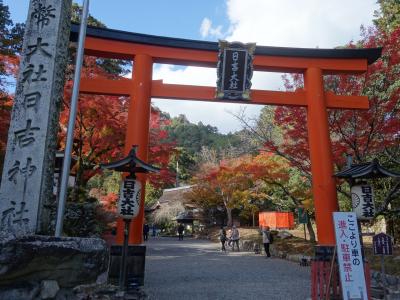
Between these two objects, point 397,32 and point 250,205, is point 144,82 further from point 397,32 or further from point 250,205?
point 250,205

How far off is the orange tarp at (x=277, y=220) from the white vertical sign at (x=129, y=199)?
20.7 m

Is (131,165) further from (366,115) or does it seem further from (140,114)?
(366,115)

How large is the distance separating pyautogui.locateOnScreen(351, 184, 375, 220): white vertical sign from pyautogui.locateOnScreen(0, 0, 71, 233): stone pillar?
5687mm

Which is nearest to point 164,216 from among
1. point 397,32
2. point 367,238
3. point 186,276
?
point 367,238

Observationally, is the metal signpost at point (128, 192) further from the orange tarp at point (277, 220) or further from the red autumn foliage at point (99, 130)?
the orange tarp at point (277, 220)

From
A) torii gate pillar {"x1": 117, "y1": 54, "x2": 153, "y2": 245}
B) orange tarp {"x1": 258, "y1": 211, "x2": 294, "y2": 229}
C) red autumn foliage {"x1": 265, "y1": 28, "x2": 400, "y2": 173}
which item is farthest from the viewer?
orange tarp {"x1": 258, "y1": 211, "x2": 294, "y2": 229}

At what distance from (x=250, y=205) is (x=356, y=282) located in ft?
68.4

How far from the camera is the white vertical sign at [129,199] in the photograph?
673cm

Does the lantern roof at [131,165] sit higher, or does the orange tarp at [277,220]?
the lantern roof at [131,165]

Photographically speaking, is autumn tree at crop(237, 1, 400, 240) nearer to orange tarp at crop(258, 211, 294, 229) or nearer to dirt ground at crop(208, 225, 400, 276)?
dirt ground at crop(208, 225, 400, 276)

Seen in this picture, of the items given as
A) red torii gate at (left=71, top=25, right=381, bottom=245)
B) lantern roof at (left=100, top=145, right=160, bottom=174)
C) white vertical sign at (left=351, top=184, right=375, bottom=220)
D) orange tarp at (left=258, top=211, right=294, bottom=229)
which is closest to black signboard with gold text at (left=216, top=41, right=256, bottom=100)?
red torii gate at (left=71, top=25, right=381, bottom=245)

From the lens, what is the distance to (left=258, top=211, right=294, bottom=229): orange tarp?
1021 inches

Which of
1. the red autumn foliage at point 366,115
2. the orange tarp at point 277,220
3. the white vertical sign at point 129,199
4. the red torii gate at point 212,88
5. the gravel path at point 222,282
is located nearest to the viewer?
the white vertical sign at point 129,199

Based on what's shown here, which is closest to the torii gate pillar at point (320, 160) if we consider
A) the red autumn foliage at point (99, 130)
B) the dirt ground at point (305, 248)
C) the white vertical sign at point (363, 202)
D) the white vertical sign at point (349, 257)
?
the white vertical sign at point (363, 202)
